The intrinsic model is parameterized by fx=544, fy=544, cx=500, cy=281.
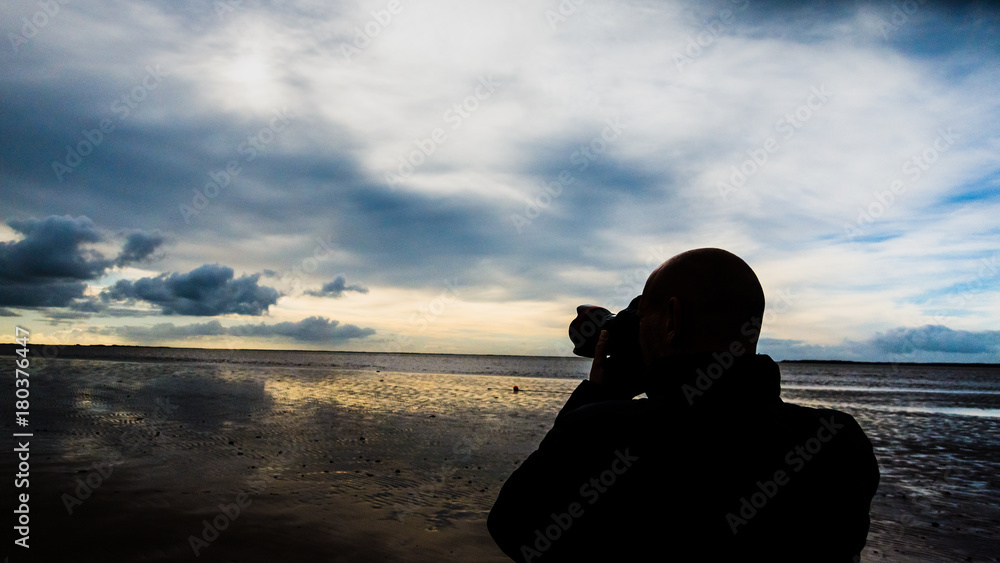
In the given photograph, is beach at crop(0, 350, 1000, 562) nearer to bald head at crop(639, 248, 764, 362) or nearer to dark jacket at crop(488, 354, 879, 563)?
dark jacket at crop(488, 354, 879, 563)

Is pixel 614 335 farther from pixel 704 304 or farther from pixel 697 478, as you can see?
pixel 697 478

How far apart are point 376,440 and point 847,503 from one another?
10.4m

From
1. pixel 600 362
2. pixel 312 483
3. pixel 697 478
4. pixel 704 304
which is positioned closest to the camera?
pixel 697 478

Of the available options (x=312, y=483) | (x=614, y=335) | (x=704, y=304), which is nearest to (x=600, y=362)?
(x=614, y=335)

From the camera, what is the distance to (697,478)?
137cm

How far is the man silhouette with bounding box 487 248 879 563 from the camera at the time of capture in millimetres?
1370

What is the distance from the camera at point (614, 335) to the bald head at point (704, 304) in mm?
111

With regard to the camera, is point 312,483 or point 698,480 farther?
point 312,483

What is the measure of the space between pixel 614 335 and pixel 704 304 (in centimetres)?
37

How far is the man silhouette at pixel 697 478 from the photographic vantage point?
137 cm

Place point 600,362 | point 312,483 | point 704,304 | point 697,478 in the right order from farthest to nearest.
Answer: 1. point 312,483
2. point 600,362
3. point 704,304
4. point 697,478

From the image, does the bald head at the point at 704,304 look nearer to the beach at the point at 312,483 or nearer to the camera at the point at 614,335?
the camera at the point at 614,335

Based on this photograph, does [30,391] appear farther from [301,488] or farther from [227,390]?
[301,488]

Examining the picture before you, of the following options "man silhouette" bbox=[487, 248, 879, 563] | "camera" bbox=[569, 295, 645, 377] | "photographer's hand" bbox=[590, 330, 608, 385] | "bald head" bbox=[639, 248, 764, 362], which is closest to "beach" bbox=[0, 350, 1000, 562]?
"camera" bbox=[569, 295, 645, 377]
